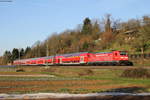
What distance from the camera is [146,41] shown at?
63500 millimetres

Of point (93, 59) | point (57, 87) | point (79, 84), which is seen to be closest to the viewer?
point (57, 87)

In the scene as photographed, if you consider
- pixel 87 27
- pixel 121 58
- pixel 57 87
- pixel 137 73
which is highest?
pixel 87 27

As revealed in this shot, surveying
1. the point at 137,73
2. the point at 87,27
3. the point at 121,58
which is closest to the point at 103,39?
the point at 87,27

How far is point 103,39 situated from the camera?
9600 centimetres

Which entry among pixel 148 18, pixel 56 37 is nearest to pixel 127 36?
pixel 148 18

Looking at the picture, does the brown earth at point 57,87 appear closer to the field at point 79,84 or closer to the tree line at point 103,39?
the field at point 79,84

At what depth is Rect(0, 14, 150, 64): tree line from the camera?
6776cm

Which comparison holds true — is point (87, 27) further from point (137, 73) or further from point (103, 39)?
point (137, 73)

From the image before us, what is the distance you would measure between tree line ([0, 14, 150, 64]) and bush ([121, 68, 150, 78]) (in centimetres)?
3493

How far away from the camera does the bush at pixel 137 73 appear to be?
91.7 ft

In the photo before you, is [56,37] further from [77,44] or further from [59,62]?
[59,62]

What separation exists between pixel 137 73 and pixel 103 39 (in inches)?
2677

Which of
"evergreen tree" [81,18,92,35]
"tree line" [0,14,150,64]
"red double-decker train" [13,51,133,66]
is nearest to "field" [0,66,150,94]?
"red double-decker train" [13,51,133,66]

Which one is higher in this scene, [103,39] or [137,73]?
[103,39]
